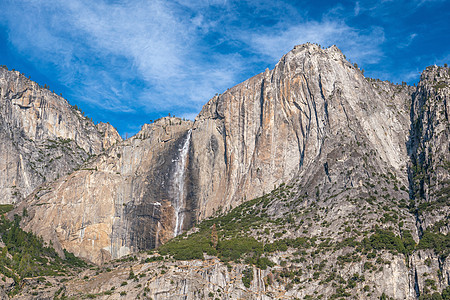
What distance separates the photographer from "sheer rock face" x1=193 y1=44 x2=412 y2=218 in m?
148

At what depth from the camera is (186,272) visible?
11631 centimetres

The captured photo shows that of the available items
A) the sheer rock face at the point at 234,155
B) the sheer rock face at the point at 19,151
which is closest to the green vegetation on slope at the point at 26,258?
the sheer rock face at the point at 234,155

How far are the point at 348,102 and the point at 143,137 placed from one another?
61294mm

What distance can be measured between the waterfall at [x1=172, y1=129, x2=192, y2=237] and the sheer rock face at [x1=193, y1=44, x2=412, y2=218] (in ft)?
13.7

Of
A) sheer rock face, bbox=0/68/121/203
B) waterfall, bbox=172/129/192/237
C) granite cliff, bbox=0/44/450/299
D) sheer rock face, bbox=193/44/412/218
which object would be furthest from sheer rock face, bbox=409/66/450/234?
sheer rock face, bbox=0/68/121/203

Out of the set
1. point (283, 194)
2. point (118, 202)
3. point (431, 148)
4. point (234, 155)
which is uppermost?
point (234, 155)

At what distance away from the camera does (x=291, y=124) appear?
155500mm

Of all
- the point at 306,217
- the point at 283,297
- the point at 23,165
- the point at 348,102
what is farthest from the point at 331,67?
the point at 23,165

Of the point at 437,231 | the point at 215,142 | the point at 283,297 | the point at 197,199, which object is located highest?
the point at 215,142

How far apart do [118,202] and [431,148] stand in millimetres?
83084

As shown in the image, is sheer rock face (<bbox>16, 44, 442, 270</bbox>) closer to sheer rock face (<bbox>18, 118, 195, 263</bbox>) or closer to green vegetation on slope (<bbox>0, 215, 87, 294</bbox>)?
sheer rock face (<bbox>18, 118, 195, 263</bbox>)

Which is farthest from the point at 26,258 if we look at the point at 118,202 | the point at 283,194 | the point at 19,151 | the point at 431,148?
the point at 431,148

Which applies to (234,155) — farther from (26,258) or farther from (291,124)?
(26,258)

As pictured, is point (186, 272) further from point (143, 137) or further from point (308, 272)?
point (143, 137)
